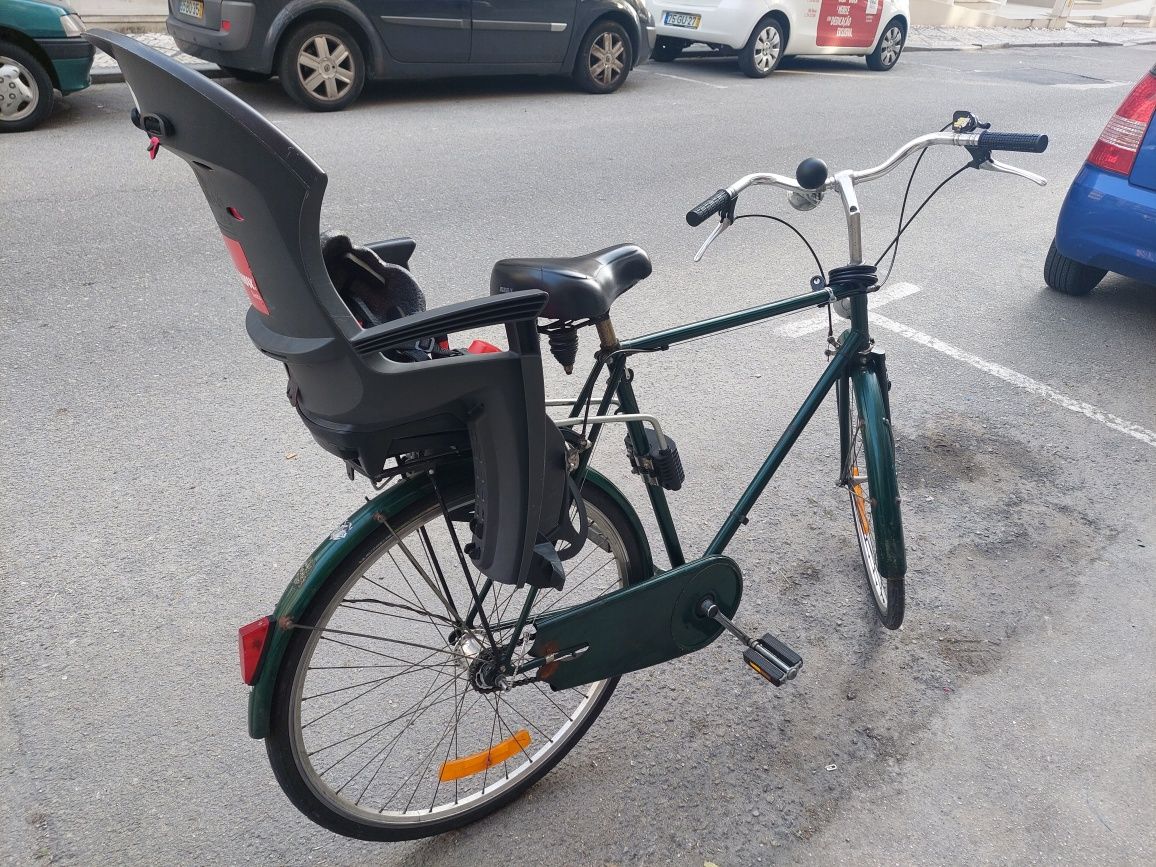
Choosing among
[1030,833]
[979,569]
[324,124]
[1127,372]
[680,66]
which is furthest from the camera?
[680,66]

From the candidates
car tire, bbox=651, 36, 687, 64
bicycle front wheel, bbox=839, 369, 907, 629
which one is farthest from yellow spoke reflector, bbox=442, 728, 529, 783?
car tire, bbox=651, 36, 687, 64

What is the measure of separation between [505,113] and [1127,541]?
6.86 metres

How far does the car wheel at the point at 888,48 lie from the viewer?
1384cm

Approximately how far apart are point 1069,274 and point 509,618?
4883 millimetres

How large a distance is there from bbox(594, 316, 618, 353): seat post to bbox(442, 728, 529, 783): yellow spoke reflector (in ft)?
3.30

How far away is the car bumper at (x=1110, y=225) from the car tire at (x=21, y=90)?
714cm

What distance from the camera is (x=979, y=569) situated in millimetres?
3326

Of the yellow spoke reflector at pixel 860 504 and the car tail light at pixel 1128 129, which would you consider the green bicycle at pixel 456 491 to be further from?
the car tail light at pixel 1128 129

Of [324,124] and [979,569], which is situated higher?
[324,124]

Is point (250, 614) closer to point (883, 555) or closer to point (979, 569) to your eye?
point (883, 555)

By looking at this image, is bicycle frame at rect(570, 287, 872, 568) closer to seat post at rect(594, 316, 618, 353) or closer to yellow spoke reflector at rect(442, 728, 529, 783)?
seat post at rect(594, 316, 618, 353)

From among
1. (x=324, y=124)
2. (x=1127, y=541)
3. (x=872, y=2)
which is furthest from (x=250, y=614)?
(x=872, y=2)

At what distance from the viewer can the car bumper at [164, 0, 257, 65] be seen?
25.2 feet

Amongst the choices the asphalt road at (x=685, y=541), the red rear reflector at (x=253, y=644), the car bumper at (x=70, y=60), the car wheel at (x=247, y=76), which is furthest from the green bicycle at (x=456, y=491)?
the car wheel at (x=247, y=76)
